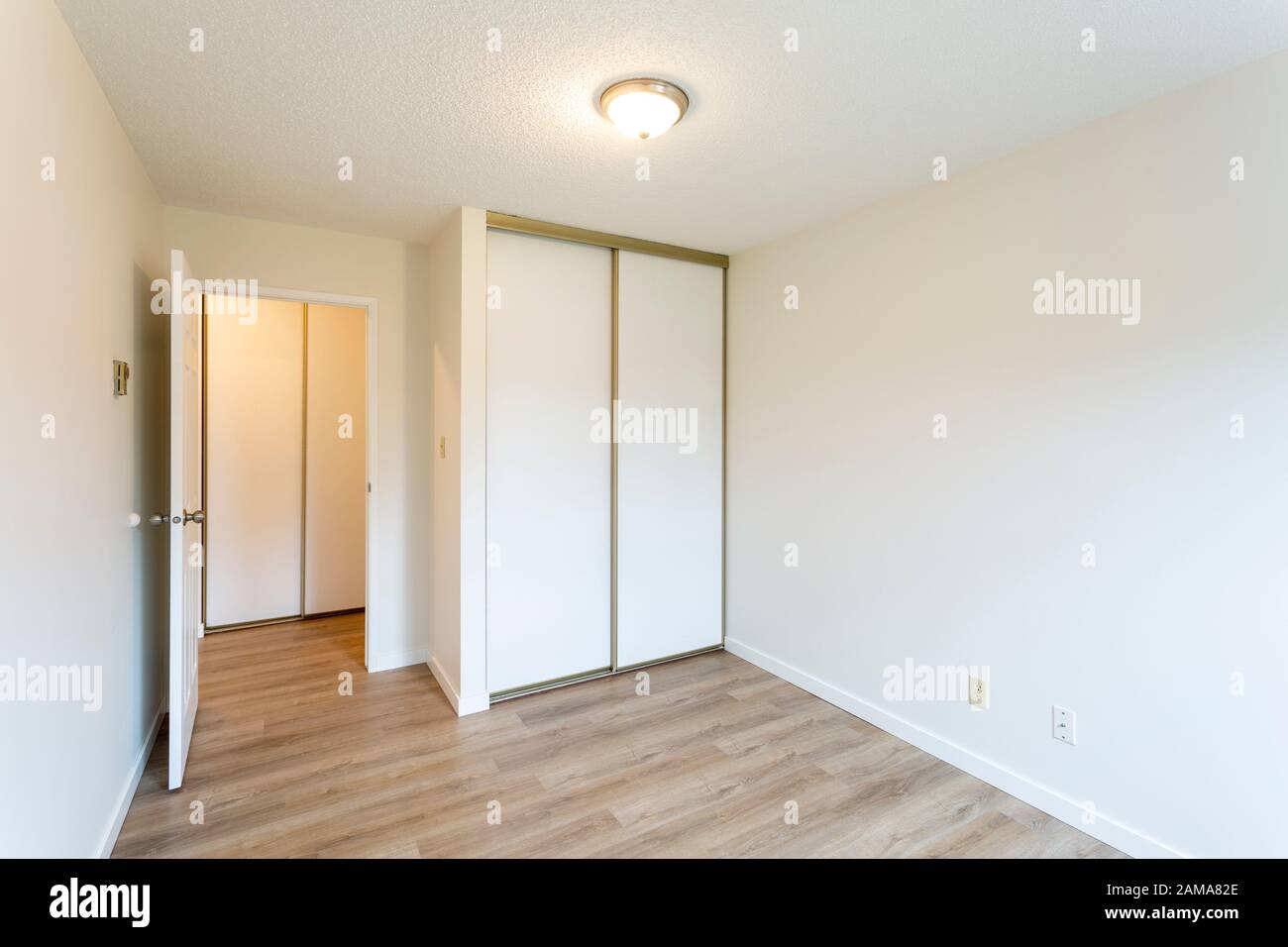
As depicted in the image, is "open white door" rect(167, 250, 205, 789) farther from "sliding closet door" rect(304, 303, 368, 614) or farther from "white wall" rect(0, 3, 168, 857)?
"sliding closet door" rect(304, 303, 368, 614)

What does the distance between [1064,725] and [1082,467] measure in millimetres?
920

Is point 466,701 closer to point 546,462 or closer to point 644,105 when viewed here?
point 546,462

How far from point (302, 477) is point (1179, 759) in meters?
4.97

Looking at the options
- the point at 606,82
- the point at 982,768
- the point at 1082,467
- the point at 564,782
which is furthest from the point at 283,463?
the point at 1082,467

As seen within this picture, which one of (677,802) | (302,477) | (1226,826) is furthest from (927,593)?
(302,477)

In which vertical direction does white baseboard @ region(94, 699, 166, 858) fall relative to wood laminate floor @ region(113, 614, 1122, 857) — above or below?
above

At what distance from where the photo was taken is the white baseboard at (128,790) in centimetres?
195

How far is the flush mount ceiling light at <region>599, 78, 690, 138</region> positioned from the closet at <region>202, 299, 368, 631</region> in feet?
9.79

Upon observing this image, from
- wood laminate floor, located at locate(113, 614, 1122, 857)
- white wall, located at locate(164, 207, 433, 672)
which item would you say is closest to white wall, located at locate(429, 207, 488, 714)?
wood laminate floor, located at locate(113, 614, 1122, 857)

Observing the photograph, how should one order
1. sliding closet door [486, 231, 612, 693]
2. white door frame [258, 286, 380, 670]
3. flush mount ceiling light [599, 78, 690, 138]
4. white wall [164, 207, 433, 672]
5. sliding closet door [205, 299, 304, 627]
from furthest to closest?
sliding closet door [205, 299, 304, 627]
white door frame [258, 286, 380, 670]
white wall [164, 207, 433, 672]
sliding closet door [486, 231, 612, 693]
flush mount ceiling light [599, 78, 690, 138]

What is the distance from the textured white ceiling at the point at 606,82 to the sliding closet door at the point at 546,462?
0.55m

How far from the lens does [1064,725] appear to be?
221 cm

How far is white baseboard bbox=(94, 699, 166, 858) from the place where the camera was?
6.41 ft

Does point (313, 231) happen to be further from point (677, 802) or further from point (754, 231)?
point (677, 802)
